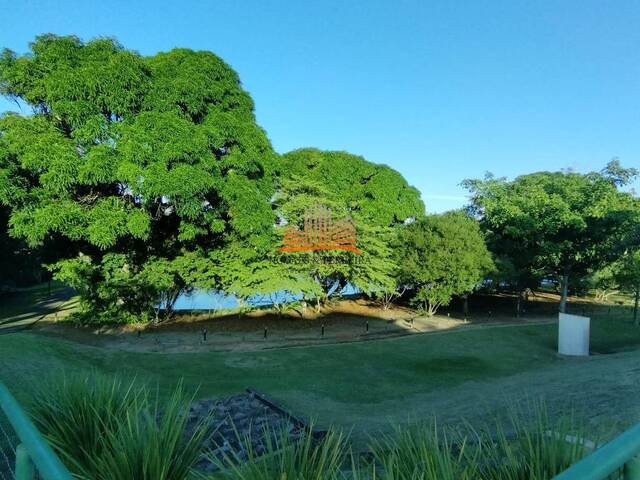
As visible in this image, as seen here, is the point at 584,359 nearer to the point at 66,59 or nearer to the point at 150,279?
the point at 150,279

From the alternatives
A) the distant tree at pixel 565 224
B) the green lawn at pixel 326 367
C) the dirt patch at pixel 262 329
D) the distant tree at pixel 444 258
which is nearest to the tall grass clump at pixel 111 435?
the green lawn at pixel 326 367

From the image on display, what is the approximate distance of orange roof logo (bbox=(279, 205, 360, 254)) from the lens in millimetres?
17328

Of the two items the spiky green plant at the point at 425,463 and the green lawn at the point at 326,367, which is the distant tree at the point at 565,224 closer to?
the green lawn at the point at 326,367

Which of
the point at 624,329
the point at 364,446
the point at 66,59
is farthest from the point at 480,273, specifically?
the point at 66,59

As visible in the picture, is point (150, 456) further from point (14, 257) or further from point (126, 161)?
point (14, 257)

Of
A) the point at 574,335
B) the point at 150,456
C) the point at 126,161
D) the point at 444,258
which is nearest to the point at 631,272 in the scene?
the point at 574,335

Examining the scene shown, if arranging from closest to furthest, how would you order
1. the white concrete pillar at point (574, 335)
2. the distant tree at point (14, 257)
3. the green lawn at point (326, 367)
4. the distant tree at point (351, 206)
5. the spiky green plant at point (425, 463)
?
the spiky green plant at point (425, 463)
the green lawn at point (326, 367)
the white concrete pillar at point (574, 335)
the distant tree at point (351, 206)
the distant tree at point (14, 257)

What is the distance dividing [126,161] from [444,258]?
15.5 meters

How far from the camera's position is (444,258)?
19922mm

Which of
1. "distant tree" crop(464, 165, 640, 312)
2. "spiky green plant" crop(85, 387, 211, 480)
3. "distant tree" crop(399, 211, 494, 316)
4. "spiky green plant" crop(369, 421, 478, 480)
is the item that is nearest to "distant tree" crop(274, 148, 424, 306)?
"distant tree" crop(399, 211, 494, 316)

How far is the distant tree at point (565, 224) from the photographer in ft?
61.0

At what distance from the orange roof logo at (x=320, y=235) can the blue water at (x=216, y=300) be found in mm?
2453

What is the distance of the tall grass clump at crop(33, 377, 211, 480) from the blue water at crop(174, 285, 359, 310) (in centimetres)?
1376

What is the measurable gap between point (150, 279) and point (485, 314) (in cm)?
1970
